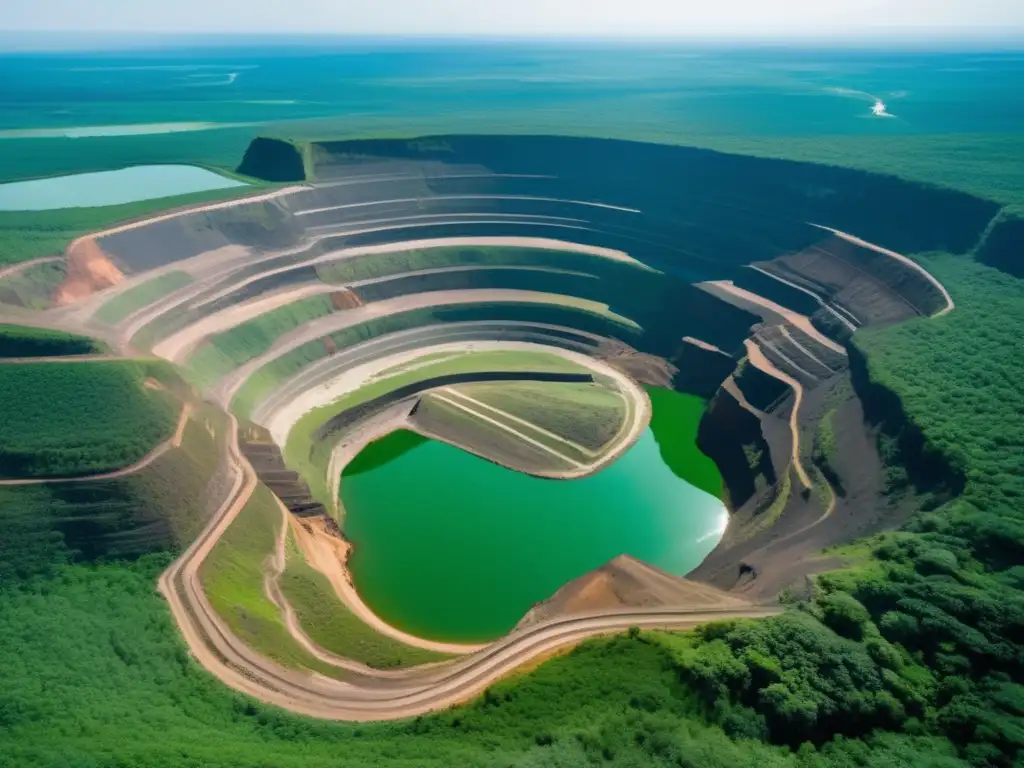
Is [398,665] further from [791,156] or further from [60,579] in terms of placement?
[791,156]

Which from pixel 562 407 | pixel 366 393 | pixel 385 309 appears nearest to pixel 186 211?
pixel 385 309

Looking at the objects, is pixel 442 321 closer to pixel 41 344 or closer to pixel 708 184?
pixel 41 344

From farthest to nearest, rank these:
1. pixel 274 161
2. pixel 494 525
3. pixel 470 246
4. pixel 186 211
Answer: pixel 274 161 < pixel 470 246 < pixel 186 211 < pixel 494 525

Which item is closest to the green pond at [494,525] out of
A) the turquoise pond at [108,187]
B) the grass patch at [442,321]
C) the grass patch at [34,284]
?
the grass patch at [442,321]

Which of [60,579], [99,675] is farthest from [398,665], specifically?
[60,579]

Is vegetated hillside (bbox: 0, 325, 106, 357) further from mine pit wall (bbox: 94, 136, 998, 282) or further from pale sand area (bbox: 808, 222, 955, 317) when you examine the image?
pale sand area (bbox: 808, 222, 955, 317)

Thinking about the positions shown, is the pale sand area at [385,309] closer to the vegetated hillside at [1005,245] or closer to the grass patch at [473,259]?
the grass patch at [473,259]

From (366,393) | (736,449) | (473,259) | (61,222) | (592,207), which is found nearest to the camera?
(736,449)
